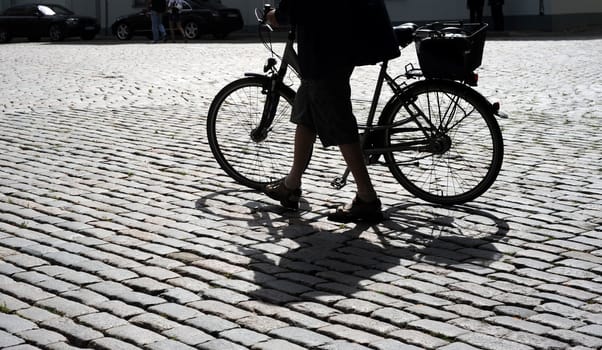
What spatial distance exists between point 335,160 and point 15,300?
412 centimetres

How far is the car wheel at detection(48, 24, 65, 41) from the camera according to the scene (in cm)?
3944

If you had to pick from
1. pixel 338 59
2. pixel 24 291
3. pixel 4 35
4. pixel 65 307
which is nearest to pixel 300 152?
pixel 338 59

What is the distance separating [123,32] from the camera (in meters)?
39.0

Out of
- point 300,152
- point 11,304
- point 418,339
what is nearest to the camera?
point 418,339

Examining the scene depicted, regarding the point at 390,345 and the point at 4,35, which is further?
the point at 4,35

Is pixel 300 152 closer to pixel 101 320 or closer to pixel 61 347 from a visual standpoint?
pixel 101 320

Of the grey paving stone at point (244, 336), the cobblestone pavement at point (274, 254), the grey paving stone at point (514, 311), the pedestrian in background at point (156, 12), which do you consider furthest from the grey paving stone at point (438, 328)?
the pedestrian in background at point (156, 12)

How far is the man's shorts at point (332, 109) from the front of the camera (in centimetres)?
659

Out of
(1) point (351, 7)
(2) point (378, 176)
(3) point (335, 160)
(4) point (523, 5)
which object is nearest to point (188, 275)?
(1) point (351, 7)

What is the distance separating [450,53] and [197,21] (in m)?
30.6

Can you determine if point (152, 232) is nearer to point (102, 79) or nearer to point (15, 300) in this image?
point (15, 300)

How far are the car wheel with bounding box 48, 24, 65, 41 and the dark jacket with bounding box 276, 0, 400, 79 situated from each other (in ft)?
112

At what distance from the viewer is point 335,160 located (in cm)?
884

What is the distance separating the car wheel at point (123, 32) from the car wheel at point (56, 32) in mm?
1924
